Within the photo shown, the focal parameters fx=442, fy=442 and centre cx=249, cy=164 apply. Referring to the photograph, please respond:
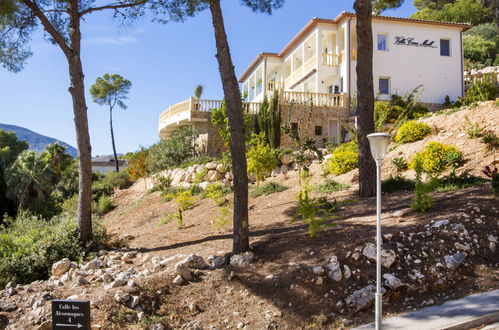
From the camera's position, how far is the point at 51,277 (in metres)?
8.39

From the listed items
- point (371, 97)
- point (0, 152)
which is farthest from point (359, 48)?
point (0, 152)

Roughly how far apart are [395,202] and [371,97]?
279 centimetres

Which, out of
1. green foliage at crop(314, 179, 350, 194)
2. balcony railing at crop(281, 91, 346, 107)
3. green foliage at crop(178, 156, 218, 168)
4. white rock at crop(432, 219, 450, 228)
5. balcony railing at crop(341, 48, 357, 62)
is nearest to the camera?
white rock at crop(432, 219, 450, 228)

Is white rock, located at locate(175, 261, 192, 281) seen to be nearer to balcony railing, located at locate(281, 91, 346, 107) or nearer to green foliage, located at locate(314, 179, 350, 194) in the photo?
green foliage, located at locate(314, 179, 350, 194)

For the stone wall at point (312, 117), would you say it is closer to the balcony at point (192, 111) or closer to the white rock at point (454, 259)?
the balcony at point (192, 111)

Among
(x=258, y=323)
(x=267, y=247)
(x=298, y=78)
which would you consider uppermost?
(x=298, y=78)

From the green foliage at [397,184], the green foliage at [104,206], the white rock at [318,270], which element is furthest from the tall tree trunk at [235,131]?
the green foliage at [104,206]

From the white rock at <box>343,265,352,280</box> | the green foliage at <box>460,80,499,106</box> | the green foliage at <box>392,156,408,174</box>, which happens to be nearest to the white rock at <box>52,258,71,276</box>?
the white rock at <box>343,265,352,280</box>

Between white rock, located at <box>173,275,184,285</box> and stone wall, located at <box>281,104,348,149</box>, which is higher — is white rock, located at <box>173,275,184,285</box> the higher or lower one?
the lower one

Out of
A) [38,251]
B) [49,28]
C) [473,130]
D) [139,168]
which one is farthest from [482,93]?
[38,251]

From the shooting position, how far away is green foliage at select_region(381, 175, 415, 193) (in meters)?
10.9

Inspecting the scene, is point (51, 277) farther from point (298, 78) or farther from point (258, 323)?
point (298, 78)

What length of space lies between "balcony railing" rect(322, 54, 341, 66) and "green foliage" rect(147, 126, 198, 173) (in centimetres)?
883

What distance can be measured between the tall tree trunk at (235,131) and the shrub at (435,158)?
568 cm
